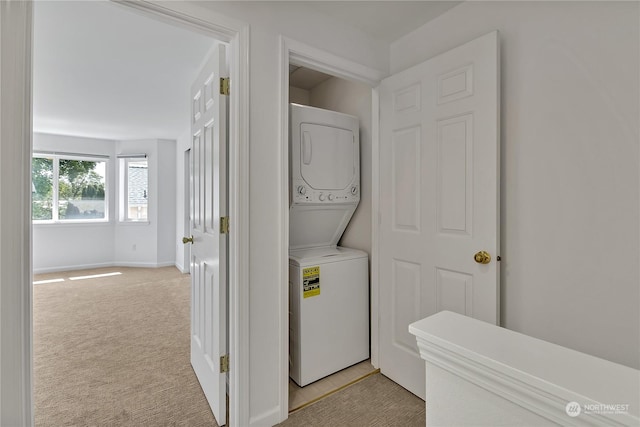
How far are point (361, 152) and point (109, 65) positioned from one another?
7.30 feet

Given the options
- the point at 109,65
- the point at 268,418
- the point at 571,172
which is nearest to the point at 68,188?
the point at 109,65

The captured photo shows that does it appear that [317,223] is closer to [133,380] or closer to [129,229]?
[133,380]

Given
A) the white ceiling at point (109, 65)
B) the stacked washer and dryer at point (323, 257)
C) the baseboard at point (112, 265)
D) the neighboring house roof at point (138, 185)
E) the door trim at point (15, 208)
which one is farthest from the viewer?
the neighboring house roof at point (138, 185)

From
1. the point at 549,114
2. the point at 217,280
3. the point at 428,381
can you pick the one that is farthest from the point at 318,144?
the point at 428,381

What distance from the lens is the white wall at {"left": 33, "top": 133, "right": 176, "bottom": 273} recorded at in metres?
5.46

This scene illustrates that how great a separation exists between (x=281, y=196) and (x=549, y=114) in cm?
136

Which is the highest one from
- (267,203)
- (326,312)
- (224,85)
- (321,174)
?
(224,85)

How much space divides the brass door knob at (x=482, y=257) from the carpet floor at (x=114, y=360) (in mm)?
1696

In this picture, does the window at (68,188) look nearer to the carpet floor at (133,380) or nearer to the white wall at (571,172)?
the carpet floor at (133,380)

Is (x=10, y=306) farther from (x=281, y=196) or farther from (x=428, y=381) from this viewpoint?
(x=428, y=381)

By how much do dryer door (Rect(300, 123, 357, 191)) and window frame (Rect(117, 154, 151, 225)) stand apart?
4720 mm

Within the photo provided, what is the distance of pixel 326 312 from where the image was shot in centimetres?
208

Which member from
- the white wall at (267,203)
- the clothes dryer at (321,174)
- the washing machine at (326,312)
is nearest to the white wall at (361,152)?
the clothes dryer at (321,174)

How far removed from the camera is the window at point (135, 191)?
5.71 m
